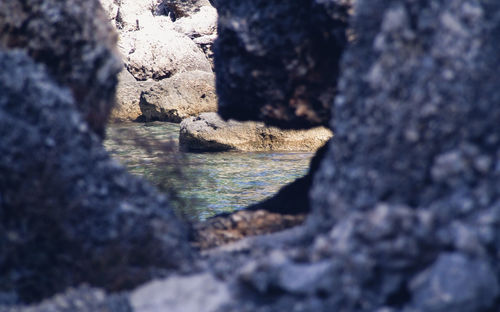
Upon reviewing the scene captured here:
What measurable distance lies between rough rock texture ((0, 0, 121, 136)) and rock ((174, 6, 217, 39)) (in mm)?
15968

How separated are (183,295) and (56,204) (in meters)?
0.59

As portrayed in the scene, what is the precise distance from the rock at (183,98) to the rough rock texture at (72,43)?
9326mm

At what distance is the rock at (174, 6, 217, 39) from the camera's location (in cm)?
1784

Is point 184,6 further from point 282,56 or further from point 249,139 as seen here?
point 282,56

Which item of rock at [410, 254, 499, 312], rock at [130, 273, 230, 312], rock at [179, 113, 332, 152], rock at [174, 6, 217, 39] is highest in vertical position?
rock at [174, 6, 217, 39]

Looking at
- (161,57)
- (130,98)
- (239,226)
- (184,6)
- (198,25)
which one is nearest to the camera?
(239,226)

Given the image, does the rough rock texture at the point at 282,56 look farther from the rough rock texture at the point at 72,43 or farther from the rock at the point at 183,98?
the rock at the point at 183,98

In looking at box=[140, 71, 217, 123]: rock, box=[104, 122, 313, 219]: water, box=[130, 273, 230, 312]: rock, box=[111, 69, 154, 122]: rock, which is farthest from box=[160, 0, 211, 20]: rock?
box=[130, 273, 230, 312]: rock

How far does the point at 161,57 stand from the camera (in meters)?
14.7

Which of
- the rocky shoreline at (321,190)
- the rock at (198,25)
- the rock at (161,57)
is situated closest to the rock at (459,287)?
the rocky shoreline at (321,190)

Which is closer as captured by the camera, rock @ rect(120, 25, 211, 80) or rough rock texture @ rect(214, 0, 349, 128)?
rough rock texture @ rect(214, 0, 349, 128)

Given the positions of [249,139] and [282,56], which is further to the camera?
[249,139]

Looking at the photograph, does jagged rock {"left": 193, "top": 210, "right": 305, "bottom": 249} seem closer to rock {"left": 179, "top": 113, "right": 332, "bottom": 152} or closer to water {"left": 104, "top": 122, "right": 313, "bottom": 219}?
water {"left": 104, "top": 122, "right": 313, "bottom": 219}

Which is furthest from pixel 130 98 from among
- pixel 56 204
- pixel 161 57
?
pixel 56 204
